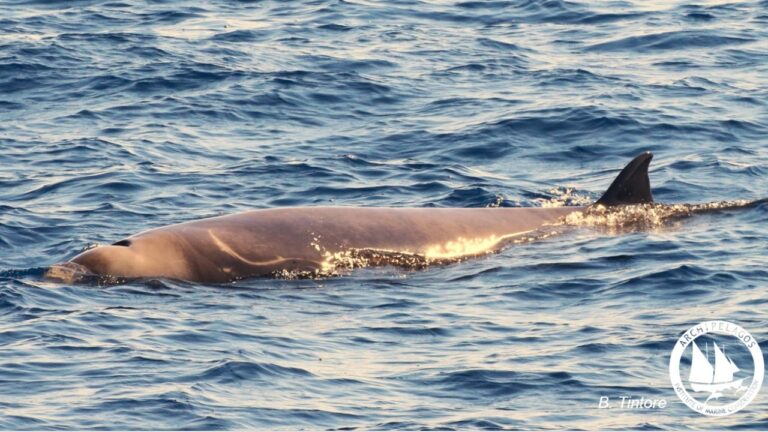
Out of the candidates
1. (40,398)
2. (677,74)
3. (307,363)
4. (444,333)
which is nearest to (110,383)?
(40,398)

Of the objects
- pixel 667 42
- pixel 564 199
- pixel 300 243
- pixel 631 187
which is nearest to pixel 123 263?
pixel 300 243

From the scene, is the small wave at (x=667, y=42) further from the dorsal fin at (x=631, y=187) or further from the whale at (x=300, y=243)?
the whale at (x=300, y=243)

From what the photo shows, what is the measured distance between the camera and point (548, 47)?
30297mm

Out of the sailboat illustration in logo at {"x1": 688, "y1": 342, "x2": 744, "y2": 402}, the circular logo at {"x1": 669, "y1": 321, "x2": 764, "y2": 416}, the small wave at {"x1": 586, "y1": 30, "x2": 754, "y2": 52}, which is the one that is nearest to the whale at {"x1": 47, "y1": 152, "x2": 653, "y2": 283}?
the circular logo at {"x1": 669, "y1": 321, "x2": 764, "y2": 416}

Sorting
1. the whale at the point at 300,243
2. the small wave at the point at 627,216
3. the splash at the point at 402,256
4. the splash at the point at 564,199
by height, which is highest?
the whale at the point at 300,243

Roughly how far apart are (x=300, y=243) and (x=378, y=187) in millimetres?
4812

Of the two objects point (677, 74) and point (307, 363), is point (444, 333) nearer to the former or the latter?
point (307, 363)

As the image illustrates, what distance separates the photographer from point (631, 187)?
59.4ft

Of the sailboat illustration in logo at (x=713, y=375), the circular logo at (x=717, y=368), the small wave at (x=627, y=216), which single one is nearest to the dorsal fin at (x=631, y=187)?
the small wave at (x=627, y=216)

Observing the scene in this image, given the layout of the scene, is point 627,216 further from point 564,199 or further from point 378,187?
point 378,187

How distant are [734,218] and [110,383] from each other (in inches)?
369

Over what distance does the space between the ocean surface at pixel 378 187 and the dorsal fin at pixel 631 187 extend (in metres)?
0.51

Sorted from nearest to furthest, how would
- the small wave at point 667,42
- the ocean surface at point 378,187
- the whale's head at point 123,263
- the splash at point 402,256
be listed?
the ocean surface at point 378,187
the whale's head at point 123,263
the splash at point 402,256
the small wave at point 667,42

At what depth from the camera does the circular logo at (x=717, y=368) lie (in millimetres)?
11656
